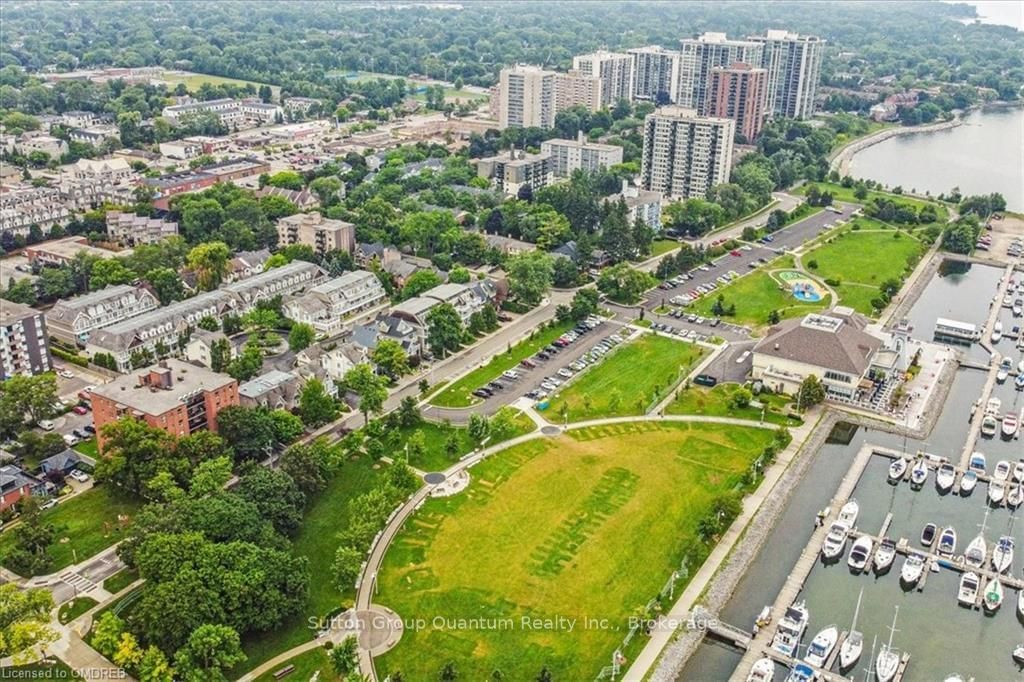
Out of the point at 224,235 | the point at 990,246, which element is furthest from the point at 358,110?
the point at 990,246

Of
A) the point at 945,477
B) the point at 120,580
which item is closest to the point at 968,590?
the point at 945,477

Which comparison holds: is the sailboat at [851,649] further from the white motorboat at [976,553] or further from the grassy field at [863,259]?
the grassy field at [863,259]

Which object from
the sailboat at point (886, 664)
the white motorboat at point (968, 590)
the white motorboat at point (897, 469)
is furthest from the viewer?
the white motorboat at point (897, 469)

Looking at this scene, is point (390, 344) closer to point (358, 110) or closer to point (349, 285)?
point (349, 285)

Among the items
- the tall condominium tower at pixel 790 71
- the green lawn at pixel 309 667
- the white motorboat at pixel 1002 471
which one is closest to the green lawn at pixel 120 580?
the green lawn at pixel 309 667

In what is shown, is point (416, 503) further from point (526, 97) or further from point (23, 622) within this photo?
point (526, 97)
